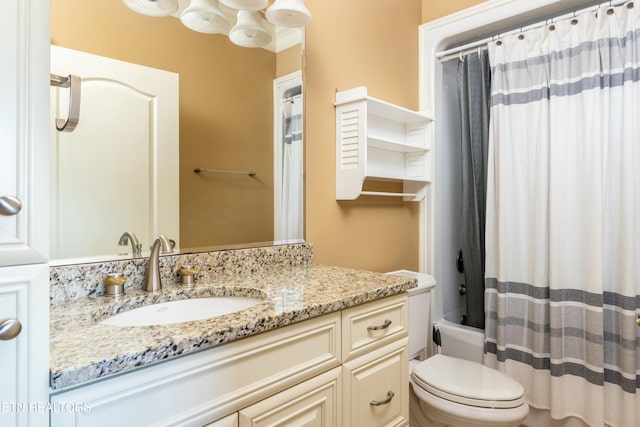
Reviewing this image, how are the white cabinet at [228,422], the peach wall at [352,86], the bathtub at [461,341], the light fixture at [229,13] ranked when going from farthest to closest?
the bathtub at [461,341], the peach wall at [352,86], the light fixture at [229,13], the white cabinet at [228,422]

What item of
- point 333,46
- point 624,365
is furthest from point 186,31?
point 624,365

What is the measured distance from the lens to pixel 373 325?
1.14m

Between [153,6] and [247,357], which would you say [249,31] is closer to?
[153,6]

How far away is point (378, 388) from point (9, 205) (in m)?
1.05

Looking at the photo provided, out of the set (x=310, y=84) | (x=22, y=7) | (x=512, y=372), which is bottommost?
(x=512, y=372)

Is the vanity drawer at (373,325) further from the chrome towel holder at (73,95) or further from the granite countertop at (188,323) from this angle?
→ the chrome towel holder at (73,95)

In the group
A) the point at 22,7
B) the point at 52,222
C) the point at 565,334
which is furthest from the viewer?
the point at 565,334

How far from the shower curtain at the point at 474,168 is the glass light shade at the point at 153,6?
67.8 inches

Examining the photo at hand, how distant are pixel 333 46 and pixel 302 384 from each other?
1.49m

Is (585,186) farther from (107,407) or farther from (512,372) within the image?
(107,407)

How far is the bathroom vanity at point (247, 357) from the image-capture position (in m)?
0.65

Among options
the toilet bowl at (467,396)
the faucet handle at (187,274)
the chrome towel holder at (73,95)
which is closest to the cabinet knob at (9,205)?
the chrome towel holder at (73,95)

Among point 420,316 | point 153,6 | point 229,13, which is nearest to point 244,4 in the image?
point 229,13

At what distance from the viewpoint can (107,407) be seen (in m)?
0.64
